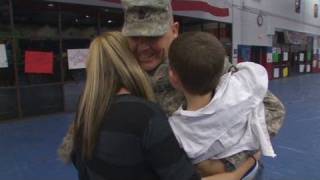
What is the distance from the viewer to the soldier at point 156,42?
1.29 metres

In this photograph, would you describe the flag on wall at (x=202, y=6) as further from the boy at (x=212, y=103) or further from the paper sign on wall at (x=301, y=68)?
the boy at (x=212, y=103)

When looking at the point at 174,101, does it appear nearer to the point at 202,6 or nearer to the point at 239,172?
the point at 239,172

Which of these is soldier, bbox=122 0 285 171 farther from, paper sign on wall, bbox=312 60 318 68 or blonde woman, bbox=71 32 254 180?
paper sign on wall, bbox=312 60 318 68

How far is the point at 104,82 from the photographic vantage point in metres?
1.18

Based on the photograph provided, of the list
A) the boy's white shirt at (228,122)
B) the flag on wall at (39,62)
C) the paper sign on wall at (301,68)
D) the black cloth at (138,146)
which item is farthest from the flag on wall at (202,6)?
the black cloth at (138,146)

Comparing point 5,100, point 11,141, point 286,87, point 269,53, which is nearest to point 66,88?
point 5,100

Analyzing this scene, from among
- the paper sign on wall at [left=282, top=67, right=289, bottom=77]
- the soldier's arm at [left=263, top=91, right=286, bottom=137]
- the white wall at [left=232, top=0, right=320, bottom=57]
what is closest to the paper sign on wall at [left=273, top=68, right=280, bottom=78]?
the paper sign on wall at [left=282, top=67, right=289, bottom=77]

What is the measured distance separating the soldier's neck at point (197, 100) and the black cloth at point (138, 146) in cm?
18

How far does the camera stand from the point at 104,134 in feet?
3.79

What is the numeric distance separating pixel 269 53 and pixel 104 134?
15934 millimetres

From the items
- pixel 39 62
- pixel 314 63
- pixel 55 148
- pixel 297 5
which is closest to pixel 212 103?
pixel 55 148

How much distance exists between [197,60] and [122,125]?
283 mm

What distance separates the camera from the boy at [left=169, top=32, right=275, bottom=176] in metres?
1.19

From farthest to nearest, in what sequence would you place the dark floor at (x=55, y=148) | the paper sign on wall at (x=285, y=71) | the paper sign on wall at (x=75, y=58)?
the paper sign on wall at (x=285, y=71) → the paper sign on wall at (x=75, y=58) → the dark floor at (x=55, y=148)
